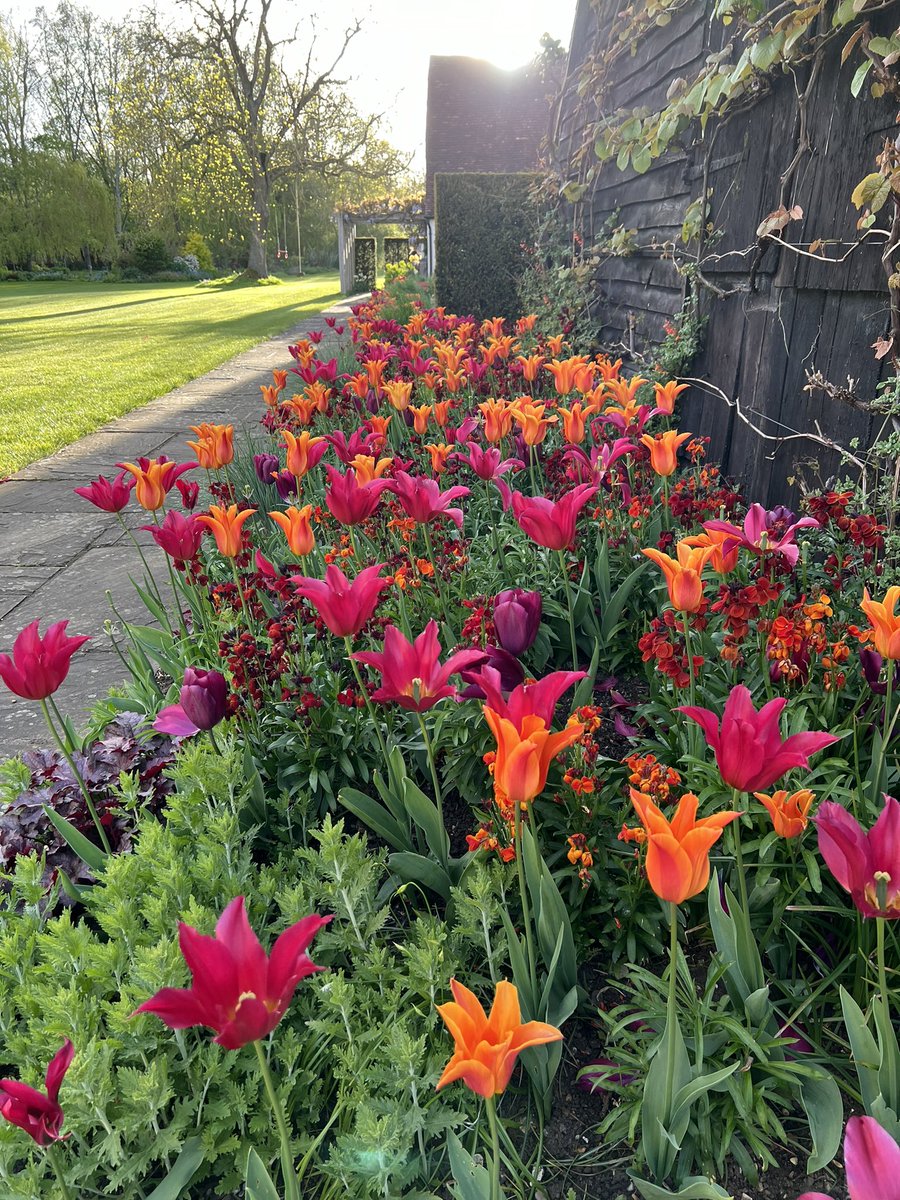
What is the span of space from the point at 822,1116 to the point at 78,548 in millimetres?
4324

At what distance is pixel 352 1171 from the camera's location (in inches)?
48.6

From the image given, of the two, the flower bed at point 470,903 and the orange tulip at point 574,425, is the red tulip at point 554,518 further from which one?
the orange tulip at point 574,425

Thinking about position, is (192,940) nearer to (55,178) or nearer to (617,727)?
(617,727)

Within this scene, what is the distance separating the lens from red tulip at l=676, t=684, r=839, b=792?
108 centimetres

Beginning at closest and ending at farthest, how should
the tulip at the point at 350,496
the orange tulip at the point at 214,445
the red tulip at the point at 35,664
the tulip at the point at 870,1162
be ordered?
1. the tulip at the point at 870,1162
2. the red tulip at the point at 35,664
3. the tulip at the point at 350,496
4. the orange tulip at the point at 214,445

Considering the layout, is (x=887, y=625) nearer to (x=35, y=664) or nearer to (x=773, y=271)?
(x=35, y=664)

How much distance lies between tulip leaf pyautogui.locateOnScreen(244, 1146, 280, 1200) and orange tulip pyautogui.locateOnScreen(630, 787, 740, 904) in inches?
26.7

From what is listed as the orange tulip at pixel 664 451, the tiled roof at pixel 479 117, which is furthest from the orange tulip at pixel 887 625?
the tiled roof at pixel 479 117

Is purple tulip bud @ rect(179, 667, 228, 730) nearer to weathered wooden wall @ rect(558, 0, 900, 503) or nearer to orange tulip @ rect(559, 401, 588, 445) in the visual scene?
orange tulip @ rect(559, 401, 588, 445)

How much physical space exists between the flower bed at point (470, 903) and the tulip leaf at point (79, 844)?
11 millimetres

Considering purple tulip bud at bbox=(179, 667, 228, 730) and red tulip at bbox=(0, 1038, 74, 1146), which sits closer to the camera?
red tulip at bbox=(0, 1038, 74, 1146)

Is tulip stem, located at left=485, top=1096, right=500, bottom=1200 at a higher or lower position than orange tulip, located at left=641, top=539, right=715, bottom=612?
lower

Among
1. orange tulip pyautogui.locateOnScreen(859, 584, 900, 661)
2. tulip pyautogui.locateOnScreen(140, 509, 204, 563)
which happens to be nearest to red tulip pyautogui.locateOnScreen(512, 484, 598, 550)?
orange tulip pyautogui.locateOnScreen(859, 584, 900, 661)

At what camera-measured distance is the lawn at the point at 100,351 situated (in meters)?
7.80
